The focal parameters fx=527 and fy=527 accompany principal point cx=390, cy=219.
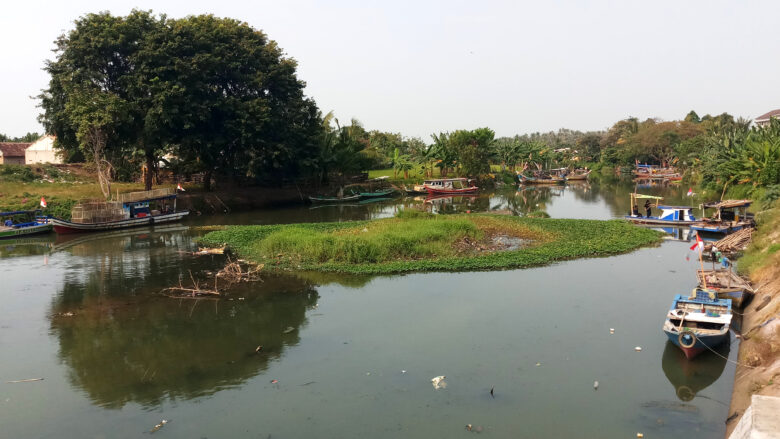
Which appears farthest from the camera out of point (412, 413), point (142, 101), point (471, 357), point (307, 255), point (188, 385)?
point (142, 101)

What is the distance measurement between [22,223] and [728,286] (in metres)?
30.2

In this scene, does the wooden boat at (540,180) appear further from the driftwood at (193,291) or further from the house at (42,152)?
the driftwood at (193,291)

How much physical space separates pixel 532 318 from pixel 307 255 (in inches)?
349

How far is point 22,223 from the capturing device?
1047 inches

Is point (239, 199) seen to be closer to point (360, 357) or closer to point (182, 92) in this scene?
point (182, 92)

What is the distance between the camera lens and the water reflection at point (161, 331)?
980 cm

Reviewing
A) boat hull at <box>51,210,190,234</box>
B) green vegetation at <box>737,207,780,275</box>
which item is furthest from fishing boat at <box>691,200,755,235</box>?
boat hull at <box>51,210,190,234</box>

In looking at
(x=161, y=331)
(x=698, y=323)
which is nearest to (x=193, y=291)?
(x=161, y=331)

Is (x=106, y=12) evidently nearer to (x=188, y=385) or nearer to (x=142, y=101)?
(x=142, y=101)

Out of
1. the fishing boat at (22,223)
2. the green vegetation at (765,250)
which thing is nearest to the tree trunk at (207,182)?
the fishing boat at (22,223)

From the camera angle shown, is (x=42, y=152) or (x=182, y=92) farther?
(x=42, y=152)

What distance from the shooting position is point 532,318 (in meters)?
12.8

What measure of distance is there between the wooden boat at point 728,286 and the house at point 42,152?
4620 cm

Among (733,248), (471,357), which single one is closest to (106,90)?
(471,357)
